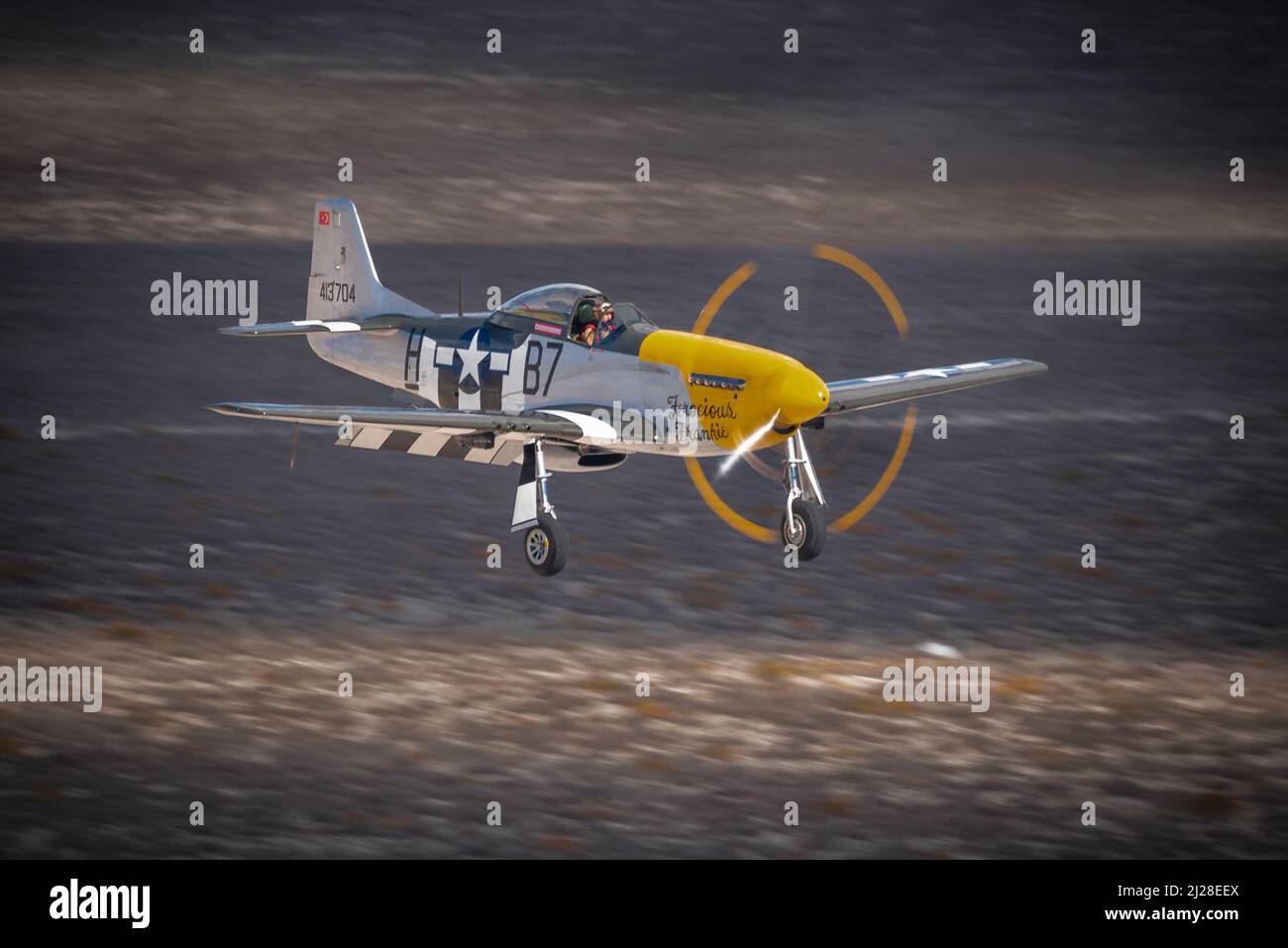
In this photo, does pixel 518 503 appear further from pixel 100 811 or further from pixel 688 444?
pixel 100 811

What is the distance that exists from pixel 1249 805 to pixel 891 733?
479 cm

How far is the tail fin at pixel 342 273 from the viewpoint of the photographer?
107 ft

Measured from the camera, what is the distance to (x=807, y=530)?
90.2ft

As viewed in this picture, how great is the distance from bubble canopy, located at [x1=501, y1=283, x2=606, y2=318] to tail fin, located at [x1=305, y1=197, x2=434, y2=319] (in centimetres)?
373

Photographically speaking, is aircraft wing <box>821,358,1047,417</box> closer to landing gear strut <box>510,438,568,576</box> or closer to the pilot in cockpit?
the pilot in cockpit

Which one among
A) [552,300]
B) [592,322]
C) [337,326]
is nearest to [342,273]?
[337,326]

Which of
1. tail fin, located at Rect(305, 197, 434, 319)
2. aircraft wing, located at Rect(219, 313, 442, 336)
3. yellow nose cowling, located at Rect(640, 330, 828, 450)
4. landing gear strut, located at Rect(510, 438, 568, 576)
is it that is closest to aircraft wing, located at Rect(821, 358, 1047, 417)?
yellow nose cowling, located at Rect(640, 330, 828, 450)

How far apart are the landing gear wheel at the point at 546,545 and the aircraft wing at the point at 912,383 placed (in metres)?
4.27

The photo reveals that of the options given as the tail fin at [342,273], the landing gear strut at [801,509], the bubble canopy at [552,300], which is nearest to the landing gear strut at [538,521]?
the bubble canopy at [552,300]

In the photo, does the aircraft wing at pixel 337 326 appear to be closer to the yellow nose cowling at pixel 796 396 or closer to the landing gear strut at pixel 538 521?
the landing gear strut at pixel 538 521

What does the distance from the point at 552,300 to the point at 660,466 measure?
8.81 m

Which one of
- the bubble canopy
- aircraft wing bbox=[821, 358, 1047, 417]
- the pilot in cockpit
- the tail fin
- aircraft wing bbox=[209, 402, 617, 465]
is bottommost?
aircraft wing bbox=[209, 402, 617, 465]

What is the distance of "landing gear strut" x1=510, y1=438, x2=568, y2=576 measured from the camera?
27766 mm

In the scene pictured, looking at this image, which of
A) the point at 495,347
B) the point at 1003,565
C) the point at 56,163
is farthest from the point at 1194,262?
the point at 56,163
